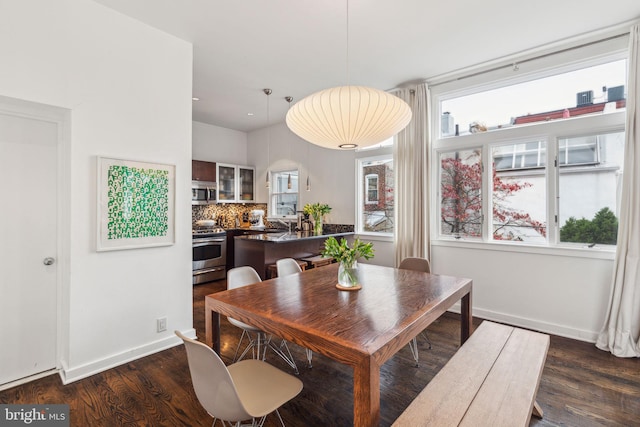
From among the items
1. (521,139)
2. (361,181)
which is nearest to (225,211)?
(361,181)

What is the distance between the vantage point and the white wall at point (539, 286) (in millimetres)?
3045

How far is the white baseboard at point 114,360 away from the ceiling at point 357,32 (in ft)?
9.66

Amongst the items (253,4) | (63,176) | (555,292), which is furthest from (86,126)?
(555,292)

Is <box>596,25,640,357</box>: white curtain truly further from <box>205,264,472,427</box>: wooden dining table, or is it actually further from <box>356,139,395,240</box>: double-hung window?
<box>356,139,395,240</box>: double-hung window

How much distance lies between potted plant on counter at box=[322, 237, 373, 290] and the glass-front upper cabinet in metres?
4.40

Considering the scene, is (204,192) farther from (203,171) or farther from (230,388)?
(230,388)

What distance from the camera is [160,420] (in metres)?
1.94

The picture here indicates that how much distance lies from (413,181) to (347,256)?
91.1 inches

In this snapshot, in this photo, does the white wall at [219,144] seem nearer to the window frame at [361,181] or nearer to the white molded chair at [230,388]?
the window frame at [361,181]

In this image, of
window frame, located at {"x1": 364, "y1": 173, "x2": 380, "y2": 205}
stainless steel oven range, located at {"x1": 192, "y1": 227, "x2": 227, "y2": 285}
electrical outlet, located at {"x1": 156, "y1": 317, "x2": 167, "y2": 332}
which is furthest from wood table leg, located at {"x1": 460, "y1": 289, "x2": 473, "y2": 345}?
stainless steel oven range, located at {"x1": 192, "y1": 227, "x2": 227, "y2": 285}

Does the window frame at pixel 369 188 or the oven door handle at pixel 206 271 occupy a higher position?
the window frame at pixel 369 188

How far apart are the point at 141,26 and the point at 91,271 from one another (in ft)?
7.19

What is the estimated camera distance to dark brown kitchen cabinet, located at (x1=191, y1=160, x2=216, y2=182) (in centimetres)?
560

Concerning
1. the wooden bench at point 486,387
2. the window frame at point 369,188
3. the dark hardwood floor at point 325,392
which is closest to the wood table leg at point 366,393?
the wooden bench at point 486,387
